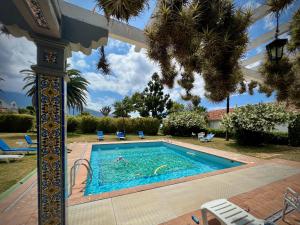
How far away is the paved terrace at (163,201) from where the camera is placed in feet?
9.39

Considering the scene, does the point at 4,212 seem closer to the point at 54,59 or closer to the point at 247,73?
the point at 54,59

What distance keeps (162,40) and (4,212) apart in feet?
13.6

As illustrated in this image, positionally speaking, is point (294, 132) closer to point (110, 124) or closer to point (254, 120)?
point (254, 120)

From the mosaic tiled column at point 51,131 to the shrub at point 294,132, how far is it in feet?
46.0

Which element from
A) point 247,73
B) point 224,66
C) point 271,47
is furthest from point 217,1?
point 247,73

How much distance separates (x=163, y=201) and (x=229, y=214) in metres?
1.51

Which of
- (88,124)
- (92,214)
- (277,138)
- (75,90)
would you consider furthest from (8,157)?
(277,138)

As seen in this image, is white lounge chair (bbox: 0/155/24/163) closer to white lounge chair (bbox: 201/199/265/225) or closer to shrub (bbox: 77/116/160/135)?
white lounge chair (bbox: 201/199/265/225)

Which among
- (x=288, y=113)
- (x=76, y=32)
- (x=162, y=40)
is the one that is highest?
(x=76, y=32)

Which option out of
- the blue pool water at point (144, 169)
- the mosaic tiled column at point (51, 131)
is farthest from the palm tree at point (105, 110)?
the mosaic tiled column at point (51, 131)

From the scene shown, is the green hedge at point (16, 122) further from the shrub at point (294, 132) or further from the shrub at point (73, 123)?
the shrub at point (294, 132)

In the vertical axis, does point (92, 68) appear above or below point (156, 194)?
above

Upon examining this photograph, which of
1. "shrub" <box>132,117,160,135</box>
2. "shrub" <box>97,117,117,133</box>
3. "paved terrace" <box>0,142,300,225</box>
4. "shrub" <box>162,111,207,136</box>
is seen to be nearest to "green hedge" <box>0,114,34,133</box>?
"shrub" <box>97,117,117,133</box>

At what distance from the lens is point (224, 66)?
203 centimetres
